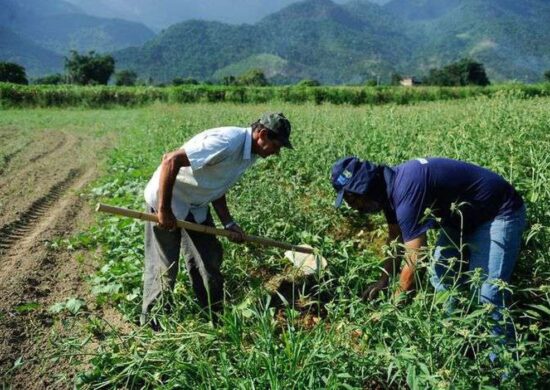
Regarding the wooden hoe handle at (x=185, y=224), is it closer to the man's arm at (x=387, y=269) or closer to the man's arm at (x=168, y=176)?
the man's arm at (x=168, y=176)

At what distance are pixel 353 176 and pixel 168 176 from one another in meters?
1.18

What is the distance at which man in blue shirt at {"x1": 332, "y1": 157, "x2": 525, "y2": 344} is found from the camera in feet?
9.14

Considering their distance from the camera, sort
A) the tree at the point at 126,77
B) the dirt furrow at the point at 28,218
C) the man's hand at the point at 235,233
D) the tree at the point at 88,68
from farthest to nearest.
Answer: the tree at the point at 126,77 < the tree at the point at 88,68 < the dirt furrow at the point at 28,218 < the man's hand at the point at 235,233

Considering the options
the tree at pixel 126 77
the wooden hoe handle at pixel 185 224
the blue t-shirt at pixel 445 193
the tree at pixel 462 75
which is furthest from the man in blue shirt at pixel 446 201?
the tree at pixel 126 77

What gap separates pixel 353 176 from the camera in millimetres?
2805

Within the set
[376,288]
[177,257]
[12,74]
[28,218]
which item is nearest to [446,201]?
[376,288]

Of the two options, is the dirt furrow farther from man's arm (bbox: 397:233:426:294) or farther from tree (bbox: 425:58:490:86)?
tree (bbox: 425:58:490:86)

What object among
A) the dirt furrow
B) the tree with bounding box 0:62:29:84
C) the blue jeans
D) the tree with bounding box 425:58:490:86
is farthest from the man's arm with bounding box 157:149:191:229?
the tree with bounding box 425:58:490:86

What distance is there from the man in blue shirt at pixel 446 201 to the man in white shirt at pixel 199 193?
25.8 inches

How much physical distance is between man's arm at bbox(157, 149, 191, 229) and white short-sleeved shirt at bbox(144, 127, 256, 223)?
55mm

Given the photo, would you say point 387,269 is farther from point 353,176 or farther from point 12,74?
point 12,74

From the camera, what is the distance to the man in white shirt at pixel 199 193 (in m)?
3.20

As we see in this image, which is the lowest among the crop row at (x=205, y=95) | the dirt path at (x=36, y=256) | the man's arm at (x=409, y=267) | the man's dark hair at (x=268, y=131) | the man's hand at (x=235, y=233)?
the dirt path at (x=36, y=256)

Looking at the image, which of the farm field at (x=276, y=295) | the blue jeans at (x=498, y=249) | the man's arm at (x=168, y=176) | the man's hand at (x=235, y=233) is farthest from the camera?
the man's hand at (x=235, y=233)
